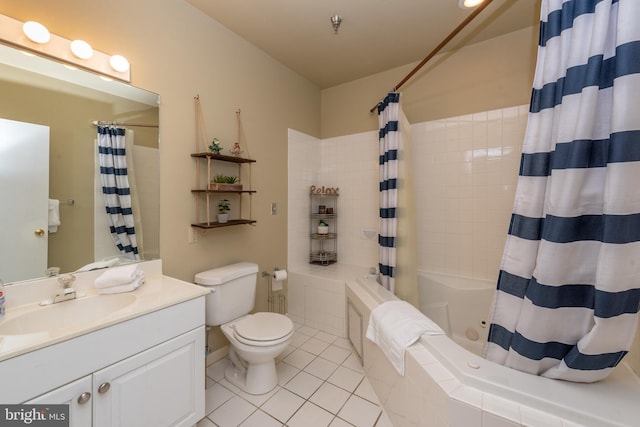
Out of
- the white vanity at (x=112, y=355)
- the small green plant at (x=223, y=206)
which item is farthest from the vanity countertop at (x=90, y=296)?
the small green plant at (x=223, y=206)

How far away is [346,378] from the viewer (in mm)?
1781

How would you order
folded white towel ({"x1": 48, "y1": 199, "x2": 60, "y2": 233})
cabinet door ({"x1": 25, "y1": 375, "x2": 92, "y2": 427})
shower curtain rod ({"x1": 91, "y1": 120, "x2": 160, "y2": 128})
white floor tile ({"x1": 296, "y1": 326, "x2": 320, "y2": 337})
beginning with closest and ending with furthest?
1. cabinet door ({"x1": 25, "y1": 375, "x2": 92, "y2": 427})
2. folded white towel ({"x1": 48, "y1": 199, "x2": 60, "y2": 233})
3. shower curtain rod ({"x1": 91, "y1": 120, "x2": 160, "y2": 128})
4. white floor tile ({"x1": 296, "y1": 326, "x2": 320, "y2": 337})

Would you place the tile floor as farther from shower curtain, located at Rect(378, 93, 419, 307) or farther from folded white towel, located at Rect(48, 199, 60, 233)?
folded white towel, located at Rect(48, 199, 60, 233)

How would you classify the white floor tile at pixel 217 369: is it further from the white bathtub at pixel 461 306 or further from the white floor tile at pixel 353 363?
the white bathtub at pixel 461 306

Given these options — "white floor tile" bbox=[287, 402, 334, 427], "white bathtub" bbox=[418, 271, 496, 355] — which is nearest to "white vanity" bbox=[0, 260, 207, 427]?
"white floor tile" bbox=[287, 402, 334, 427]

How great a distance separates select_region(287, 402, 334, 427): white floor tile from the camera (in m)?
1.41

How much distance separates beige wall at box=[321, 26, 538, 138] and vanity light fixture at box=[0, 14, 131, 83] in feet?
6.89

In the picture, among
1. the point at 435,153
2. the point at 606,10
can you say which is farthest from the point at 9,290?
the point at 435,153

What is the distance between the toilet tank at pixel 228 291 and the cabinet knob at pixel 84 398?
2.58 ft

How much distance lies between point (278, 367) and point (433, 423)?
1.21 meters

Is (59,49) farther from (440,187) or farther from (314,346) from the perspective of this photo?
A: (440,187)

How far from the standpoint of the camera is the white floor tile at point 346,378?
1703mm

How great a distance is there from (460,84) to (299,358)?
8.93 ft

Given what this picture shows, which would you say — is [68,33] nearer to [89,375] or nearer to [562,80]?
[89,375]
